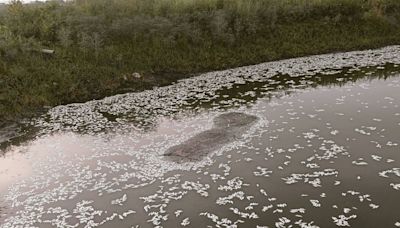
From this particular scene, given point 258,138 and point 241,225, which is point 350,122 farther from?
point 241,225

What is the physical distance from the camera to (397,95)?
28.6 meters

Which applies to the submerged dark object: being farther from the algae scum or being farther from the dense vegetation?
the dense vegetation

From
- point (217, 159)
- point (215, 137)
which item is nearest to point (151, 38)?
point (215, 137)

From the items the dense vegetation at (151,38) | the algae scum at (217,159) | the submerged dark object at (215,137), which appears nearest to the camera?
the algae scum at (217,159)

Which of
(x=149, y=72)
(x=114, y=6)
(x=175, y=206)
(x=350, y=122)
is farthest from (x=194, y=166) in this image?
(x=114, y=6)

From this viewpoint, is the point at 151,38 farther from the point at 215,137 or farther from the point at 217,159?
the point at 217,159

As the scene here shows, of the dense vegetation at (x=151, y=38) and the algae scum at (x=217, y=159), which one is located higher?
the dense vegetation at (x=151, y=38)

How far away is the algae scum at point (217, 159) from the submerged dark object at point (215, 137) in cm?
6

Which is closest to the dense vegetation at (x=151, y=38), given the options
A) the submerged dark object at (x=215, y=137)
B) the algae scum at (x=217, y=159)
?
the algae scum at (x=217, y=159)

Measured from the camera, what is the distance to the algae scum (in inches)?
659

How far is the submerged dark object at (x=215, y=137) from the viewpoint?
22109 mm

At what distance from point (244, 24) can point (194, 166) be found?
2781cm

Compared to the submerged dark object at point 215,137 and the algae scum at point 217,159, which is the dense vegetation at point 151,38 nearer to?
the algae scum at point 217,159

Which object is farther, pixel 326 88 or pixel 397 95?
pixel 326 88
